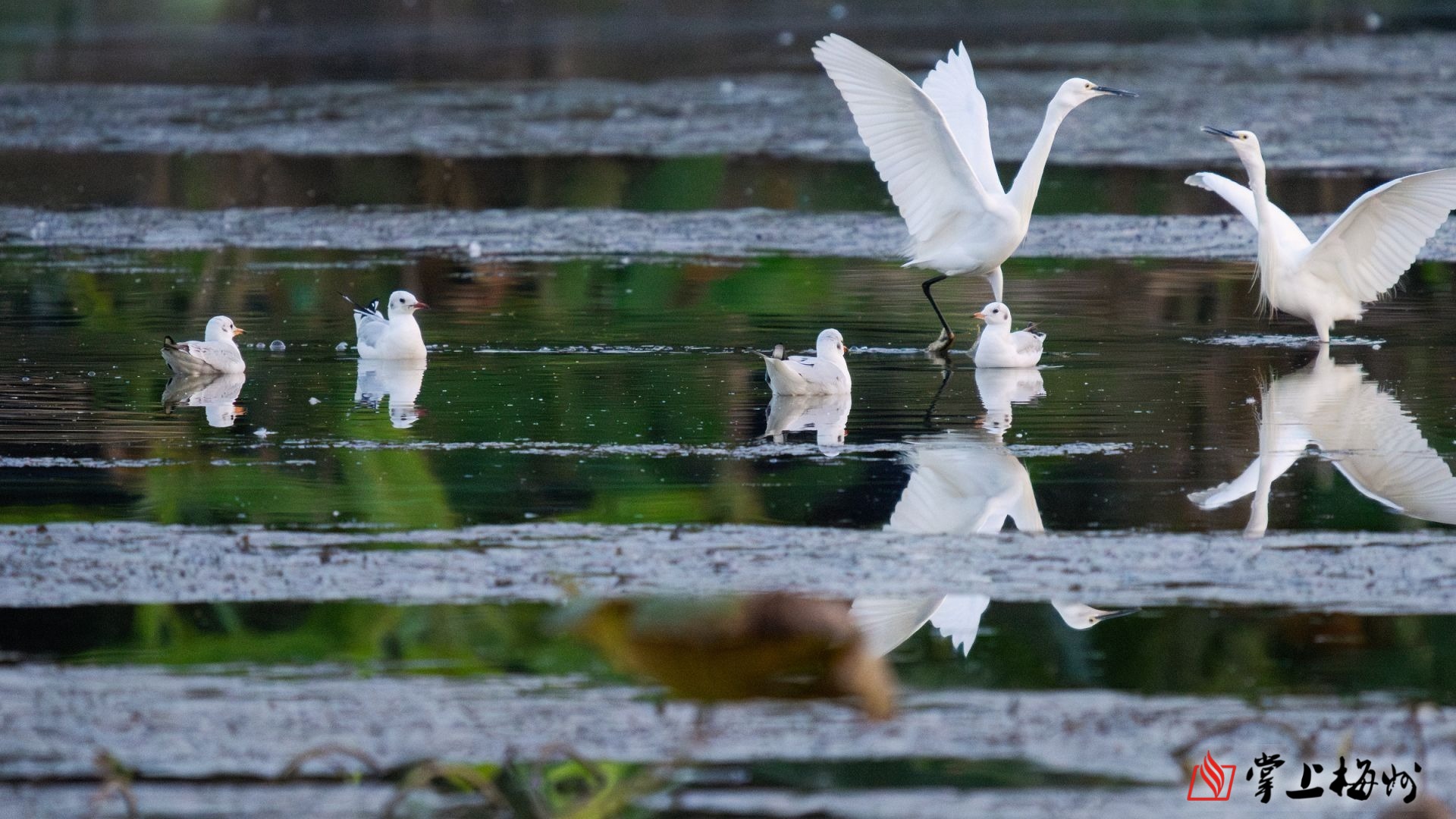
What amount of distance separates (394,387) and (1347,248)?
17.5ft

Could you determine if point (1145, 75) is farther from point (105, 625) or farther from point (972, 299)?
point (105, 625)

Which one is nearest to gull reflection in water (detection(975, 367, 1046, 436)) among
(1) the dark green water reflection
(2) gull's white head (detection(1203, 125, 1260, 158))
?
(2) gull's white head (detection(1203, 125, 1260, 158))

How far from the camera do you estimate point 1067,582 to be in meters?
6.68

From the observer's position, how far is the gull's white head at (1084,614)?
20.6ft

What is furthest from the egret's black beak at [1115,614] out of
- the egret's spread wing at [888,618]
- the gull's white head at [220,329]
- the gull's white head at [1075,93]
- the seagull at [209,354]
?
the gull's white head at [1075,93]

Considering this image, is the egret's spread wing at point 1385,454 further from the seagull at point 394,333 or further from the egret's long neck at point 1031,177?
the seagull at point 394,333

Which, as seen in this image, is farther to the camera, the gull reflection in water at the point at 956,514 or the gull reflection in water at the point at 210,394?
the gull reflection in water at the point at 210,394

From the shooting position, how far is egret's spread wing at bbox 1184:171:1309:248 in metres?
12.1

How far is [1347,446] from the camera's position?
892 centimetres

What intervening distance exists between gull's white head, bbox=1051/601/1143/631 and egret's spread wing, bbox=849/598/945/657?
0.39 meters

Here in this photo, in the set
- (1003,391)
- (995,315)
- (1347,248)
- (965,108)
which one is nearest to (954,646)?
(1003,391)

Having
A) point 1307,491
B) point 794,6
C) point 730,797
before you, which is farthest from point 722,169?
point 794,6

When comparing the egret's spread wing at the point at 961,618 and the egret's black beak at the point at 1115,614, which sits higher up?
the egret's black beak at the point at 1115,614

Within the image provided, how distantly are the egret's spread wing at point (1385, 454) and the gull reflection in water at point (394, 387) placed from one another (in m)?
4.12
